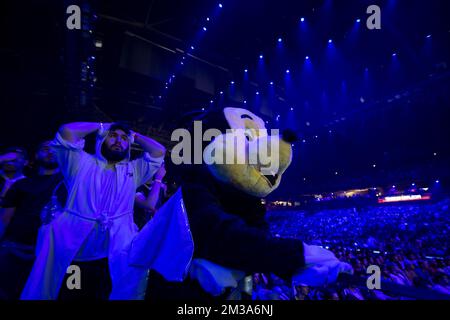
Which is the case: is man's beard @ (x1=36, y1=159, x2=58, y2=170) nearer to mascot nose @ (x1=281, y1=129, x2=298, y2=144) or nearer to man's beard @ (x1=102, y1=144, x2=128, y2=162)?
man's beard @ (x1=102, y1=144, x2=128, y2=162)

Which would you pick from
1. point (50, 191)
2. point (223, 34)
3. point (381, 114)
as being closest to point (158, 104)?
point (223, 34)

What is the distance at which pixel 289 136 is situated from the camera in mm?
1053

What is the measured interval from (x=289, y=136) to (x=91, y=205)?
1452 mm

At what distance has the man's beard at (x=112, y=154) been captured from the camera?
79.7 inches

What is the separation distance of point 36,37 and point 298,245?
22.7 feet

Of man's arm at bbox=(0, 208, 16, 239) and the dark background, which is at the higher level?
the dark background

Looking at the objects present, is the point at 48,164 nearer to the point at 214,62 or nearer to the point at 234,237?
the point at 234,237

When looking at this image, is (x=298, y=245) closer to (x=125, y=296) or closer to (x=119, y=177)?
(x=125, y=296)

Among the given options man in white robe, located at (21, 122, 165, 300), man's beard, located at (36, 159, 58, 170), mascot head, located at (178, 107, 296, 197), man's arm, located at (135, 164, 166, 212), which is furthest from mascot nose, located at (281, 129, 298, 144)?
man's beard, located at (36, 159, 58, 170)

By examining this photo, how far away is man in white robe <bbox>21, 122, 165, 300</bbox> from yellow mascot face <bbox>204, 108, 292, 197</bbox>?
34.5 inches

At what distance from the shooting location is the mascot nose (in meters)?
1.05

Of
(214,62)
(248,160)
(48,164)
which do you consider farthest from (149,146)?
(214,62)

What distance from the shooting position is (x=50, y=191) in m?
2.33

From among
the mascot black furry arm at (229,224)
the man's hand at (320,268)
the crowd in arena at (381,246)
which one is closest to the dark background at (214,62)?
the mascot black furry arm at (229,224)
